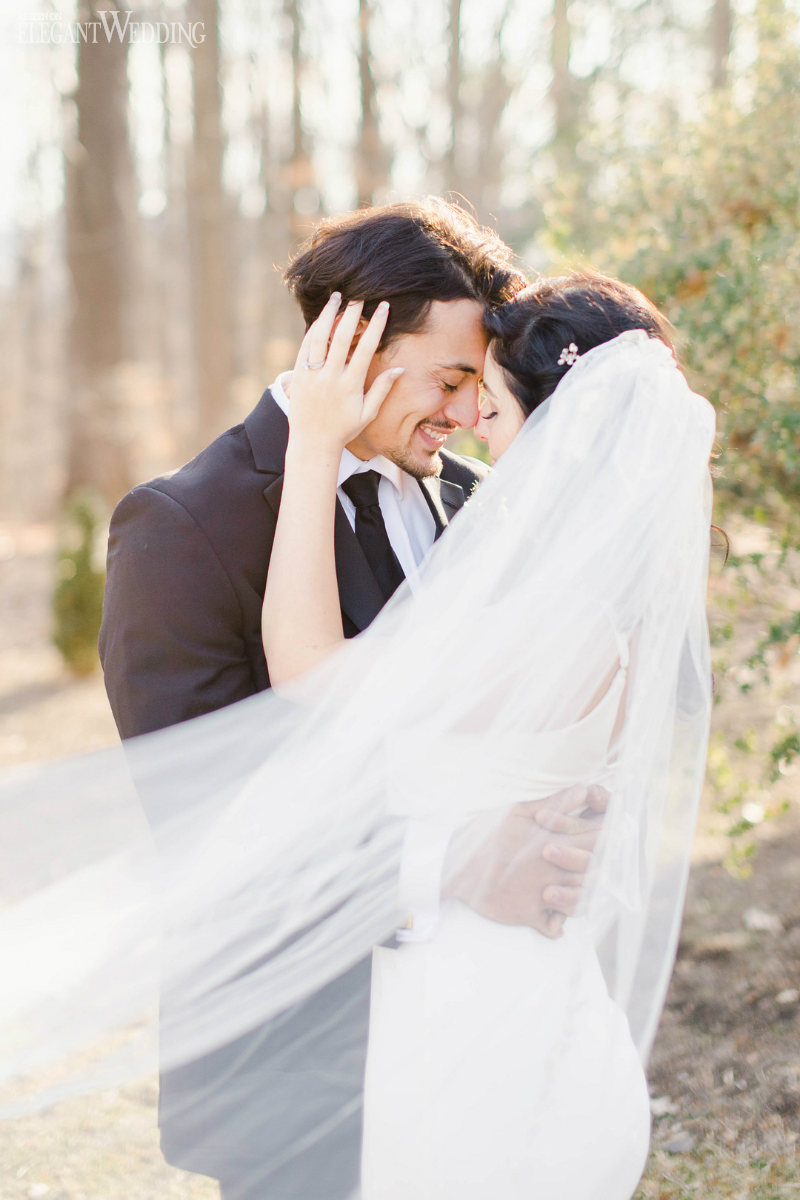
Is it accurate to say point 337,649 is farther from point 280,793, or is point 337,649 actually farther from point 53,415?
point 53,415

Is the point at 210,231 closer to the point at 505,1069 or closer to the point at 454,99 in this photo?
the point at 454,99

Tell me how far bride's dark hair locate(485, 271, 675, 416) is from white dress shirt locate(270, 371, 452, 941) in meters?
0.41

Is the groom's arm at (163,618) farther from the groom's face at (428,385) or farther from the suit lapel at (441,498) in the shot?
the suit lapel at (441,498)

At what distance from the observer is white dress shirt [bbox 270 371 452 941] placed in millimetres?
1955

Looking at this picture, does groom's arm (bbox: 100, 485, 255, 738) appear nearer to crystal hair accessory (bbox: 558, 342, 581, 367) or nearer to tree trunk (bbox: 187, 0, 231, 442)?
crystal hair accessory (bbox: 558, 342, 581, 367)

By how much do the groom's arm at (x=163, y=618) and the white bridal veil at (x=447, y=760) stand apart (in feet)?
0.26

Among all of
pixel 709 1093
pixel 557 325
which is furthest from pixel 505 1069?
pixel 709 1093

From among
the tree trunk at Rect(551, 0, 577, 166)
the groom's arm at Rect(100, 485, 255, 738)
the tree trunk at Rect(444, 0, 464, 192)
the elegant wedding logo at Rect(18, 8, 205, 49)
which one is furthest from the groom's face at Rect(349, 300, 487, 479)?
the tree trunk at Rect(444, 0, 464, 192)

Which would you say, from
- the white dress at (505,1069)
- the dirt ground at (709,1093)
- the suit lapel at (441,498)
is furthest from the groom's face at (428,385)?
the dirt ground at (709,1093)

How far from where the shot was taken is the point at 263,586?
7.25 ft

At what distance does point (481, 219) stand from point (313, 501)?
13989mm

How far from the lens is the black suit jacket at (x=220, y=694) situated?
81.3 inches

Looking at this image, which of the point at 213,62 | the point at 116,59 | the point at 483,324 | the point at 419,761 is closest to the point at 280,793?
the point at 419,761

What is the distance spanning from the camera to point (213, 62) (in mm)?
12812
